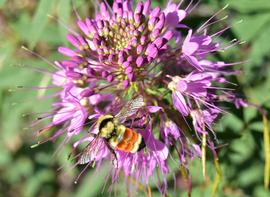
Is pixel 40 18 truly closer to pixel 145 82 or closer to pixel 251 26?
pixel 145 82

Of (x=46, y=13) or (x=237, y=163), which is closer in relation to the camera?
(x=46, y=13)

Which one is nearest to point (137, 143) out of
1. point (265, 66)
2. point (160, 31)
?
point (160, 31)

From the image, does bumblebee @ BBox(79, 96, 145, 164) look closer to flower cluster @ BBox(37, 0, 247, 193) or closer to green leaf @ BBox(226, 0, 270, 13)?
flower cluster @ BBox(37, 0, 247, 193)

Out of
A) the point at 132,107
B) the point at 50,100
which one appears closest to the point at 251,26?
the point at 132,107

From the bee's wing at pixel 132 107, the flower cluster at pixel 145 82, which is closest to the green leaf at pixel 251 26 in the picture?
the flower cluster at pixel 145 82

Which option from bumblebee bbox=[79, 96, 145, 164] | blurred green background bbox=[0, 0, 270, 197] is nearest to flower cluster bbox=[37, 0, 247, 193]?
bumblebee bbox=[79, 96, 145, 164]

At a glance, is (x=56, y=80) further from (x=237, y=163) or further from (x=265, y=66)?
(x=265, y=66)

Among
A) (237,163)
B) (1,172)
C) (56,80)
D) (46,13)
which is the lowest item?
(237,163)
